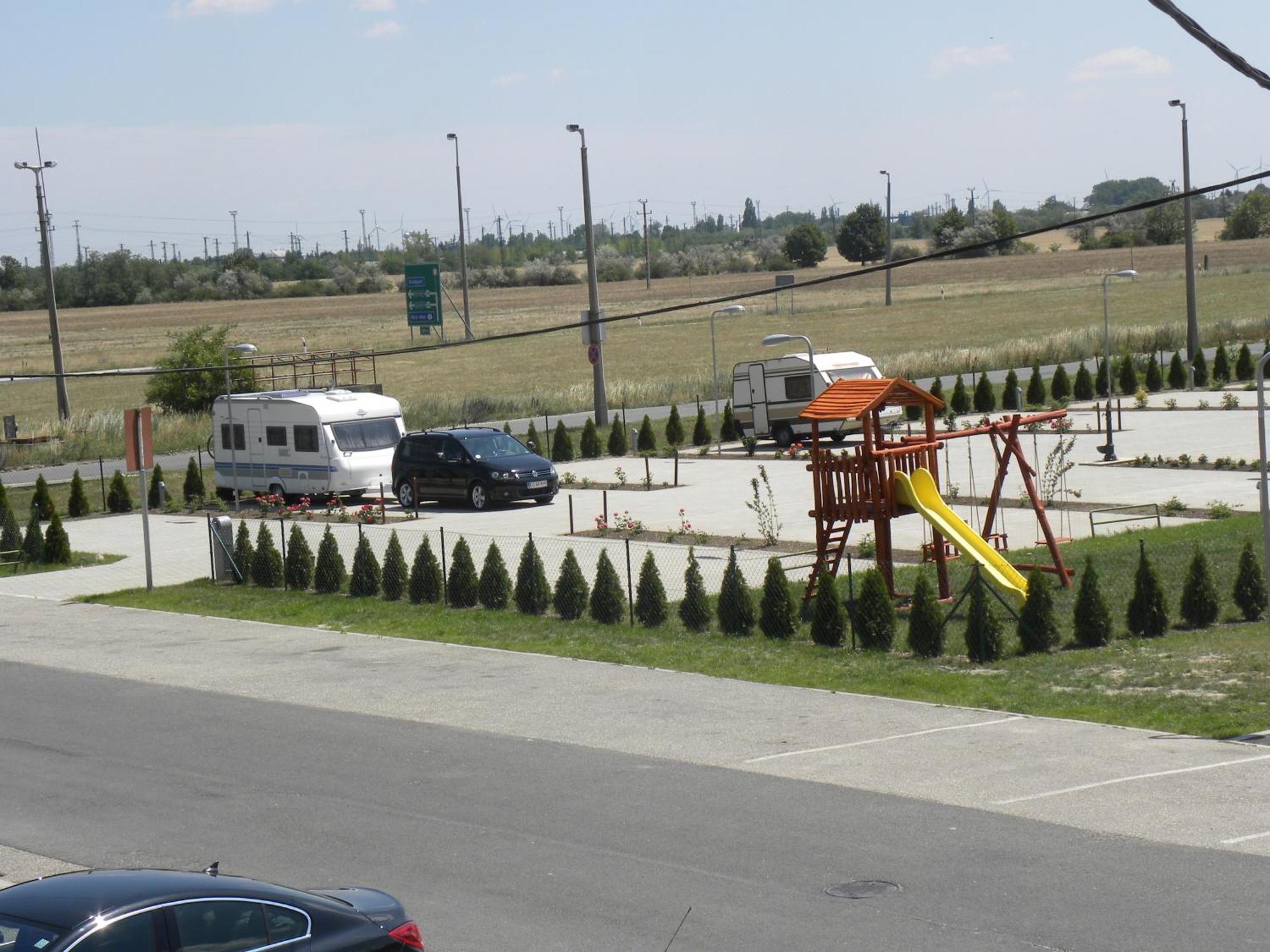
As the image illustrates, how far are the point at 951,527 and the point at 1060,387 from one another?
94.1ft

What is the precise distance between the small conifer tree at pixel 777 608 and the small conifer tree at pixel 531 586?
357cm

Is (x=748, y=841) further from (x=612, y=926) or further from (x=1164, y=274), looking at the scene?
(x=1164, y=274)

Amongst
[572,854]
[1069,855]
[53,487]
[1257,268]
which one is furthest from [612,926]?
[1257,268]

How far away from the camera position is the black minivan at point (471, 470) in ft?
105

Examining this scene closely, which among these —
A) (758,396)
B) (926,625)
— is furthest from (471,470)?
(926,625)

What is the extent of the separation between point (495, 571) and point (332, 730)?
6.86m

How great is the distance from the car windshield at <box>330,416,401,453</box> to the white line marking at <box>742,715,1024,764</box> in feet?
72.8

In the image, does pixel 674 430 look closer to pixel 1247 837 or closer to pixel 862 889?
pixel 1247 837

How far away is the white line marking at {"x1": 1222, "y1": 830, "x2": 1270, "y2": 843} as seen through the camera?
33.2 feet

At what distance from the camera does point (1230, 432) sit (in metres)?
36.9

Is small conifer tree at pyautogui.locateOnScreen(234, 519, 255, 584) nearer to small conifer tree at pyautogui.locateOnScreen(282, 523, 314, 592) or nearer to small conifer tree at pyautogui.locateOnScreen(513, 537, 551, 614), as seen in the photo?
small conifer tree at pyautogui.locateOnScreen(282, 523, 314, 592)

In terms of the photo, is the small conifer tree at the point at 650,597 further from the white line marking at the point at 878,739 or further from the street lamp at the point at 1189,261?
the street lamp at the point at 1189,261

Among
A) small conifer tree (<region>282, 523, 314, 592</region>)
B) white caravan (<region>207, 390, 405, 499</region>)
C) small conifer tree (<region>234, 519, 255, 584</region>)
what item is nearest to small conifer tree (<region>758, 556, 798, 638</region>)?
small conifer tree (<region>282, 523, 314, 592</region>)

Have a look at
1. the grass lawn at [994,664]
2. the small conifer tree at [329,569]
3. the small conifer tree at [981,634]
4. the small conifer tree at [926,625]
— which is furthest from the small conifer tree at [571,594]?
the small conifer tree at [981,634]
